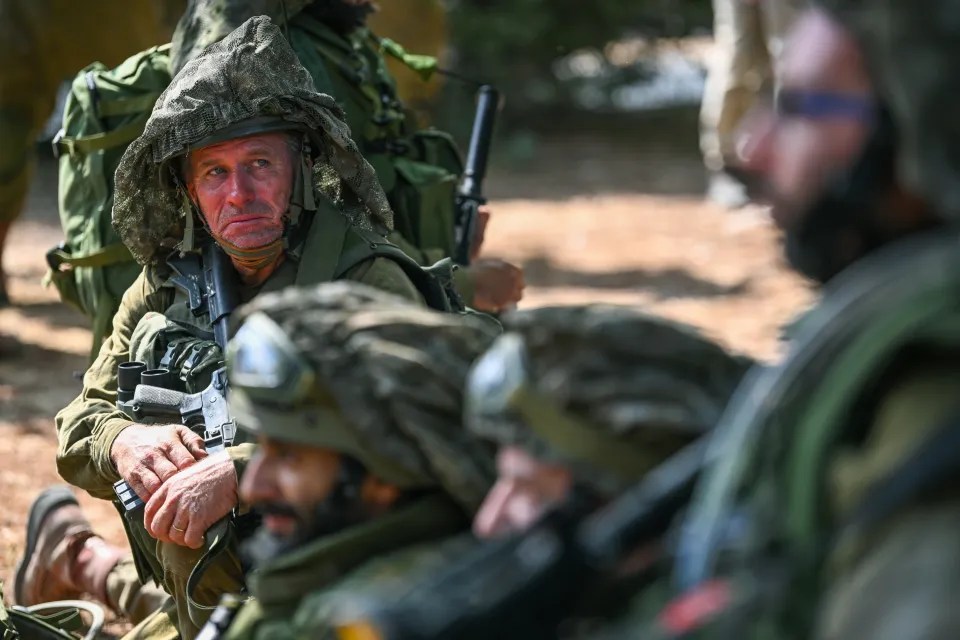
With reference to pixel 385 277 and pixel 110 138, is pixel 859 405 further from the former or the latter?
pixel 110 138

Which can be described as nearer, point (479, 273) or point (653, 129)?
point (479, 273)

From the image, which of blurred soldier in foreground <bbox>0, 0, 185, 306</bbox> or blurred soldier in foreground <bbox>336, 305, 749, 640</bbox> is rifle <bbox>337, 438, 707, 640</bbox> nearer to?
blurred soldier in foreground <bbox>336, 305, 749, 640</bbox>

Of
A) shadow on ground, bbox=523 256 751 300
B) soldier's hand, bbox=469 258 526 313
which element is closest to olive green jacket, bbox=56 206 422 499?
soldier's hand, bbox=469 258 526 313

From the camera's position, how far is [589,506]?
6.85 feet

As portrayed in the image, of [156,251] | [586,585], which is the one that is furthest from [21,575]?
[586,585]

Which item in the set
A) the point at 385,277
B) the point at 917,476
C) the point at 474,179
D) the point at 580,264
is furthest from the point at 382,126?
the point at 580,264

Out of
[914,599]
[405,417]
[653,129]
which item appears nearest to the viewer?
[914,599]

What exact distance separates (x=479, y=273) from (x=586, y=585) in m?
3.14

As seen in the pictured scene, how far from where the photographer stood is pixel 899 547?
1.66 m

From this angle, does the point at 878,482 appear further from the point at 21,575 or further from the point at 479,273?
the point at 21,575

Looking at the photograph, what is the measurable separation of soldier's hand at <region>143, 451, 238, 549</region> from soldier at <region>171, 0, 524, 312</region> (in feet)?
4.51

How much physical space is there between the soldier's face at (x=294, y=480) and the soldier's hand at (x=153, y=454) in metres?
1.11

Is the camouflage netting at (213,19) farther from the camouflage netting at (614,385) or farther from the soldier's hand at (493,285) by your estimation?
the camouflage netting at (614,385)

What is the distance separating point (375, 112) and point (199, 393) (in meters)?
1.66
